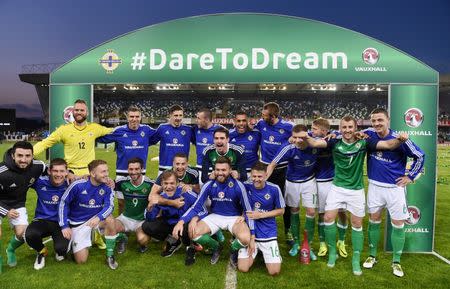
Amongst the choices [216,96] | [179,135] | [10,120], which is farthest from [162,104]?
[179,135]

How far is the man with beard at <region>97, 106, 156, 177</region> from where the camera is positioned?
19.5 feet

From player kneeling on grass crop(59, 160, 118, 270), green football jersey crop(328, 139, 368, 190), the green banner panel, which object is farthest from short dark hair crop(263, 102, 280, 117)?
player kneeling on grass crop(59, 160, 118, 270)

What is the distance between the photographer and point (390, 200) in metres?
4.68

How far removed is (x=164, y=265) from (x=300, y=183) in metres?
2.14

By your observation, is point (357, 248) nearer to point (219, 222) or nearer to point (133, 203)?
point (219, 222)

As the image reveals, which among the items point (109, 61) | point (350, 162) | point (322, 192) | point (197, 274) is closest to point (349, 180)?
point (350, 162)

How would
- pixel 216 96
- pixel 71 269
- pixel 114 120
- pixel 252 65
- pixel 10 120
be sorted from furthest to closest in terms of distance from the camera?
pixel 10 120 < pixel 216 96 < pixel 114 120 < pixel 252 65 < pixel 71 269

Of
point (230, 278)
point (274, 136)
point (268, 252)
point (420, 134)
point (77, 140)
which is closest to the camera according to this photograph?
point (230, 278)

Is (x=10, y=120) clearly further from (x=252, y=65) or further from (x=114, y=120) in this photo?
(x=252, y=65)

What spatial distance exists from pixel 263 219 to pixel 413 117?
2508mm

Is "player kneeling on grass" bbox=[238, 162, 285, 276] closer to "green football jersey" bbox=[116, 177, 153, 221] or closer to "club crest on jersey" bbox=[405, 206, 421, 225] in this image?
"green football jersey" bbox=[116, 177, 153, 221]

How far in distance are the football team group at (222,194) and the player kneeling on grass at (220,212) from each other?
13 millimetres

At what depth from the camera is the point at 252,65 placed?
5.19m

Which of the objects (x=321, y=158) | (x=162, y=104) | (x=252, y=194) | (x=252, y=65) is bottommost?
(x=252, y=194)
